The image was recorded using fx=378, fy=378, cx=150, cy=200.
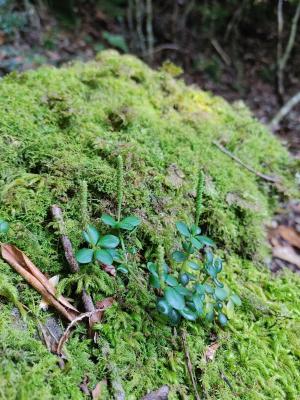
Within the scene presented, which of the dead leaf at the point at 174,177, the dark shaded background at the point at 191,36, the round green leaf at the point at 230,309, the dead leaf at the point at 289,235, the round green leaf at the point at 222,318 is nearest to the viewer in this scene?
the round green leaf at the point at 222,318

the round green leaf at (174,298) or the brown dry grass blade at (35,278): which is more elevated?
the round green leaf at (174,298)

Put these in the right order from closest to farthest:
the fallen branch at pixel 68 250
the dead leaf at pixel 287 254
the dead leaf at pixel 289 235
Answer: the fallen branch at pixel 68 250 < the dead leaf at pixel 287 254 < the dead leaf at pixel 289 235

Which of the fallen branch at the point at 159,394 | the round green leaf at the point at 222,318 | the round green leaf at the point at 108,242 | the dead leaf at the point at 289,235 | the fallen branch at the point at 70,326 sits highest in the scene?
the round green leaf at the point at 108,242

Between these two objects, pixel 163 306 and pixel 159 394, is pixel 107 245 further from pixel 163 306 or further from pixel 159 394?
pixel 159 394

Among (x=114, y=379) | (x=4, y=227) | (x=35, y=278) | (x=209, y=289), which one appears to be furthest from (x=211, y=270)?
(x=4, y=227)

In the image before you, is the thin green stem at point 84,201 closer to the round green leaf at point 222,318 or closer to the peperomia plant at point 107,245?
the peperomia plant at point 107,245

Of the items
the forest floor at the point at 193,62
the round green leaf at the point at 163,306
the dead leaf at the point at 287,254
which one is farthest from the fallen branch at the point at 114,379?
the forest floor at the point at 193,62

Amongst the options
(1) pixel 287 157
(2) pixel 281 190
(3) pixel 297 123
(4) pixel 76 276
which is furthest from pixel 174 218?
(3) pixel 297 123

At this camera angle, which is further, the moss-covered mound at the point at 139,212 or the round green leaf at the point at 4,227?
the round green leaf at the point at 4,227
